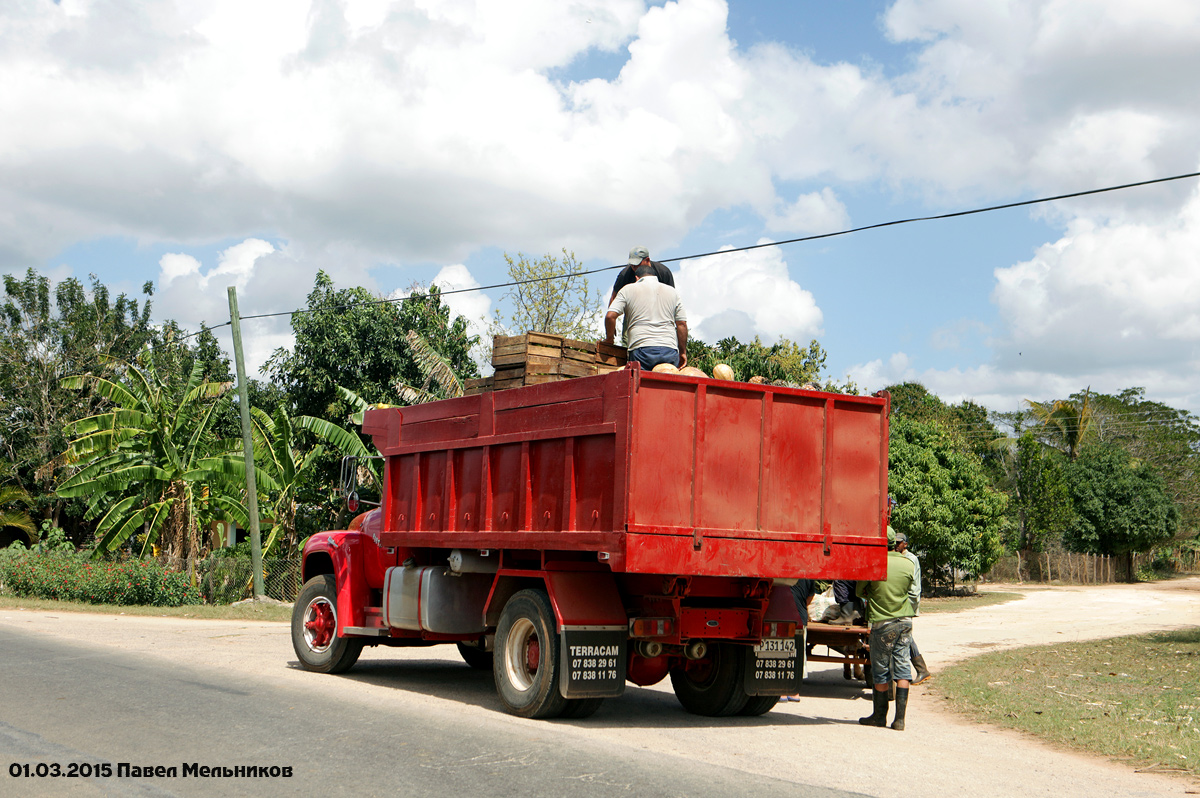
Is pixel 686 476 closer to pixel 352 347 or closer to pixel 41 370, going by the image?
pixel 352 347

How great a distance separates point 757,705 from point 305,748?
13.8 feet

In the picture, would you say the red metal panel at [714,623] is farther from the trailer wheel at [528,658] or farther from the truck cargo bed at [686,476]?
the trailer wheel at [528,658]

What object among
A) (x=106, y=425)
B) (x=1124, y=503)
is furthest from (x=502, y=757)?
(x=1124, y=503)

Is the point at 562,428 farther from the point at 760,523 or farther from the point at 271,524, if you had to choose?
the point at 271,524

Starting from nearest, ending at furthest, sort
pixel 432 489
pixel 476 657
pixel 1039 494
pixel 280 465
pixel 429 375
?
pixel 432 489
pixel 476 657
pixel 429 375
pixel 280 465
pixel 1039 494

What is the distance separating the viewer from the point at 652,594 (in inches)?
329

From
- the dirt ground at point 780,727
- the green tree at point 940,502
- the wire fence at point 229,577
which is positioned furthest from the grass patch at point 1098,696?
the wire fence at point 229,577

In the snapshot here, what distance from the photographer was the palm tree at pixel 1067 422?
5372 centimetres

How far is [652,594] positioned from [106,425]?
65.5 ft

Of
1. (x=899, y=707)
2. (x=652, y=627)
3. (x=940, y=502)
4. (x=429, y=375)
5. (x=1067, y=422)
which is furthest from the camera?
(x=1067, y=422)

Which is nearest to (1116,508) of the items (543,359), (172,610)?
(172,610)

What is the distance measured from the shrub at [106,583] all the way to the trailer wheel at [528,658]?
57.1ft

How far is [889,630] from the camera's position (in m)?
9.12

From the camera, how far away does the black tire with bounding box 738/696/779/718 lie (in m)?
9.31
